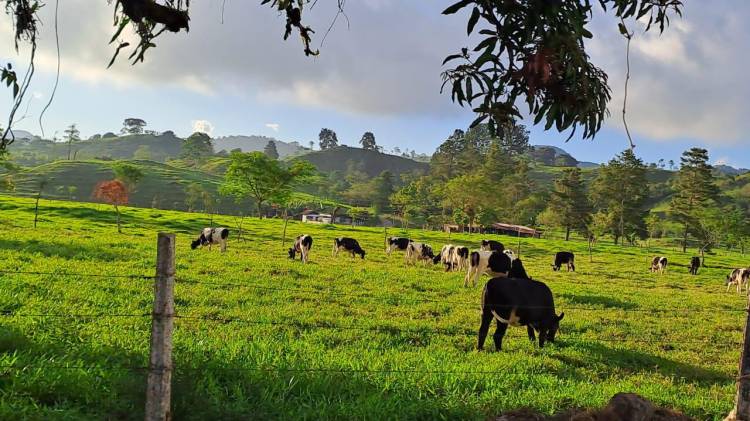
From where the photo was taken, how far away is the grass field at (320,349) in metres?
4.22

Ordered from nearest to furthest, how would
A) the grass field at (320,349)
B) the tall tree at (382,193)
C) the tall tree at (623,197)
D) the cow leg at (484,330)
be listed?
1. the grass field at (320,349)
2. the cow leg at (484,330)
3. the tall tree at (623,197)
4. the tall tree at (382,193)

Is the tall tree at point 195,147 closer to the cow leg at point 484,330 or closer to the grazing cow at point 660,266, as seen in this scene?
the grazing cow at point 660,266

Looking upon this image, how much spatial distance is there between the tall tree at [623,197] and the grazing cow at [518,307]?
61639 millimetres

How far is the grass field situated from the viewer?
422cm

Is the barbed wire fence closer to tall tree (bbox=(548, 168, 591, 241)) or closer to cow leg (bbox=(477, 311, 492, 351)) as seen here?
cow leg (bbox=(477, 311, 492, 351))

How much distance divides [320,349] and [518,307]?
3659 mm

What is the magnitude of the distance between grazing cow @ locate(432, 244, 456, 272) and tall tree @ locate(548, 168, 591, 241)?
50.3 meters

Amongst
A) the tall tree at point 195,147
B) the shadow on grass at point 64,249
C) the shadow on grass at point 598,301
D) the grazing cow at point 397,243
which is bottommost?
the shadow on grass at point 64,249

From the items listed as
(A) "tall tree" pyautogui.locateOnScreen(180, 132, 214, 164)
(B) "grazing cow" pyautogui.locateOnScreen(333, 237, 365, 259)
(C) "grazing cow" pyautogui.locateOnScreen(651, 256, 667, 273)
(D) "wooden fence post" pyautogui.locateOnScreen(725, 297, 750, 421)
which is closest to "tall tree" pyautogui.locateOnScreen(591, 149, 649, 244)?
(C) "grazing cow" pyautogui.locateOnScreen(651, 256, 667, 273)

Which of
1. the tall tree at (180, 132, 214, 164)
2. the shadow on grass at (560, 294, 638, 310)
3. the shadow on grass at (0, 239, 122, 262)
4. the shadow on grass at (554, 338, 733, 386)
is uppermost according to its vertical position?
the tall tree at (180, 132, 214, 164)

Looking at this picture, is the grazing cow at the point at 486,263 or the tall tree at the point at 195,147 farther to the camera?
the tall tree at the point at 195,147

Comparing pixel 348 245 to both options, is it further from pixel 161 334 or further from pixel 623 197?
pixel 623 197

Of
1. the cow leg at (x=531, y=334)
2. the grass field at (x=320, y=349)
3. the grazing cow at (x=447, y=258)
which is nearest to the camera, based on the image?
the grass field at (x=320, y=349)

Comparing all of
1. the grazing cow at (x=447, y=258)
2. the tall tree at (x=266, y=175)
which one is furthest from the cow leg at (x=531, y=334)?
the tall tree at (x=266, y=175)
